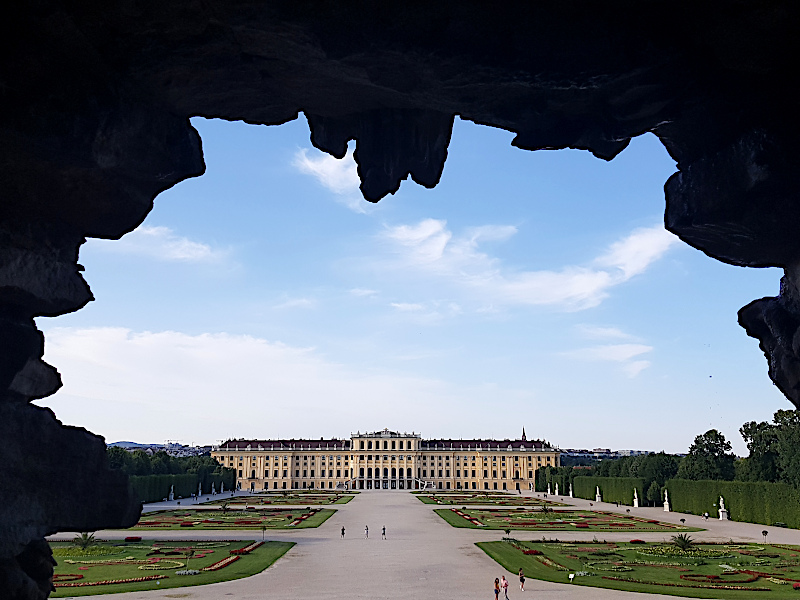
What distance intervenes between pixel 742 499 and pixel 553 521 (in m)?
18.8

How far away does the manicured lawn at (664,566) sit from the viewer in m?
28.9

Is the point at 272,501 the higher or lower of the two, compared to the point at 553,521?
lower

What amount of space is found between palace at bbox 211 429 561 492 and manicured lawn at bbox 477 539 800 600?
13568 cm

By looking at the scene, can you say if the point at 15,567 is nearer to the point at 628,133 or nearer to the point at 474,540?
the point at 628,133

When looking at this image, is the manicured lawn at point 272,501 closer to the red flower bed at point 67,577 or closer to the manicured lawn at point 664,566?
the manicured lawn at point 664,566

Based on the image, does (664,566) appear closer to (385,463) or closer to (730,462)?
(730,462)

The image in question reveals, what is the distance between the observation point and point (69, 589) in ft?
91.2

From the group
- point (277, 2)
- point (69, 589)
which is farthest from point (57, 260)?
point (69, 589)

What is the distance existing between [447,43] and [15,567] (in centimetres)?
946

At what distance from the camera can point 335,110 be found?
1208cm

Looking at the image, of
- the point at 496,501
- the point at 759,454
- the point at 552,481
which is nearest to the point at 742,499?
the point at 759,454

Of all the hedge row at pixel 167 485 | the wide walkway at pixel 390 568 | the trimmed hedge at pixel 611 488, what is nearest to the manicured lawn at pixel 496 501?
the trimmed hedge at pixel 611 488

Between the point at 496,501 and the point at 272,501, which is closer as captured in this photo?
the point at 496,501

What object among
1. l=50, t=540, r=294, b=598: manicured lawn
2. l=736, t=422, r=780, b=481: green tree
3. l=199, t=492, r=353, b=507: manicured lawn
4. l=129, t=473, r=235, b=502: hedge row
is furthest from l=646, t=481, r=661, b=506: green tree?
l=129, t=473, r=235, b=502: hedge row
